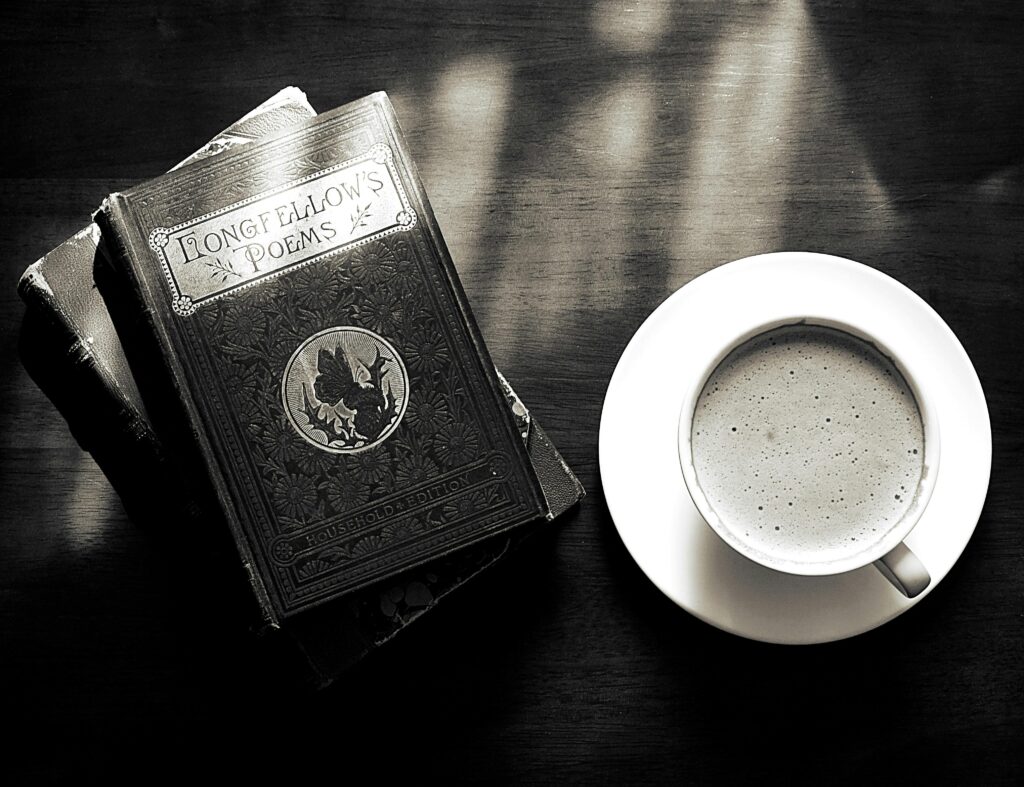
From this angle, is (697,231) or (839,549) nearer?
(839,549)

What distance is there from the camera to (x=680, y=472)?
0.89 m

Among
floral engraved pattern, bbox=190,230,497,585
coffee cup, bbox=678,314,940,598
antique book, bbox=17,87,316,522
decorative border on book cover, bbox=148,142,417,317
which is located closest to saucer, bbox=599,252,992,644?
coffee cup, bbox=678,314,940,598

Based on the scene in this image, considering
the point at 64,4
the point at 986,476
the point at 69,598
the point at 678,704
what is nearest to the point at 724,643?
the point at 678,704

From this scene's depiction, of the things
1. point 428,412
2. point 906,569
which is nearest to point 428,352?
point 428,412

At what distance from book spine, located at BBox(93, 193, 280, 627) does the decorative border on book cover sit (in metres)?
0.03

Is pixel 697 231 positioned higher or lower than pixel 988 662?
higher

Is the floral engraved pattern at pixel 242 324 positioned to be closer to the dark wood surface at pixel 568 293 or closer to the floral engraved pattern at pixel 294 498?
the floral engraved pattern at pixel 294 498

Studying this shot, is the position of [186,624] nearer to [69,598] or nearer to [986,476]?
[69,598]

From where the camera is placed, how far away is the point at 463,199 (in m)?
1.01

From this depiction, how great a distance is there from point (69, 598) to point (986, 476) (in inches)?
37.0

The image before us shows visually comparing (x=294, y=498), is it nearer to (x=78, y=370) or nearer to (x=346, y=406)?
(x=346, y=406)

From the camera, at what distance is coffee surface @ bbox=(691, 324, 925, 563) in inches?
32.8

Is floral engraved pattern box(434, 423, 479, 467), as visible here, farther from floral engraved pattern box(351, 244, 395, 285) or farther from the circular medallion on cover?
floral engraved pattern box(351, 244, 395, 285)

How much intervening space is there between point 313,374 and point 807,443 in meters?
0.45
